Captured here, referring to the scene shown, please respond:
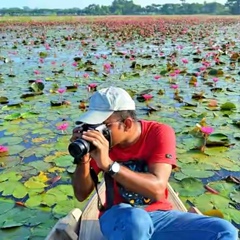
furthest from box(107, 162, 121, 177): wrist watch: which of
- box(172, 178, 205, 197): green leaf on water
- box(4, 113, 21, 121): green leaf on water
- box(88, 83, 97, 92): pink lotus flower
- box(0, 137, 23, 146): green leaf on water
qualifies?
box(88, 83, 97, 92): pink lotus flower

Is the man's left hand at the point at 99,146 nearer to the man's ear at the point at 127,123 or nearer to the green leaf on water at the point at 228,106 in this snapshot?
the man's ear at the point at 127,123

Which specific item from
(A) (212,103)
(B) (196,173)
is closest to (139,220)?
(B) (196,173)

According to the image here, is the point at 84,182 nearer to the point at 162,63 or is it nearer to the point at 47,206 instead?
the point at 47,206

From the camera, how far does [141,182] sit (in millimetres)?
1478

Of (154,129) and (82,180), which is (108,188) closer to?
(82,180)

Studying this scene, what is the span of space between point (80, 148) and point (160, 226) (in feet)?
1.64

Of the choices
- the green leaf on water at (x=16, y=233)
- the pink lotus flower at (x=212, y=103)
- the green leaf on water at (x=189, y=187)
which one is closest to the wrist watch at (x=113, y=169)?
the green leaf on water at (x=16, y=233)

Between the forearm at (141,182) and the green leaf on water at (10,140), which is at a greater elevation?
the forearm at (141,182)

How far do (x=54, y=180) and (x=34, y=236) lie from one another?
0.58m

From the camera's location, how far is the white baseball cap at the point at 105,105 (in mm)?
1511

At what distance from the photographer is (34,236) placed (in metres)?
2.08

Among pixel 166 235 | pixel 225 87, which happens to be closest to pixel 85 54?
pixel 225 87

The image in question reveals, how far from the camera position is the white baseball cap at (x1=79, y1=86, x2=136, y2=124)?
1511 mm

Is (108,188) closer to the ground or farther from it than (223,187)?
farther from it
